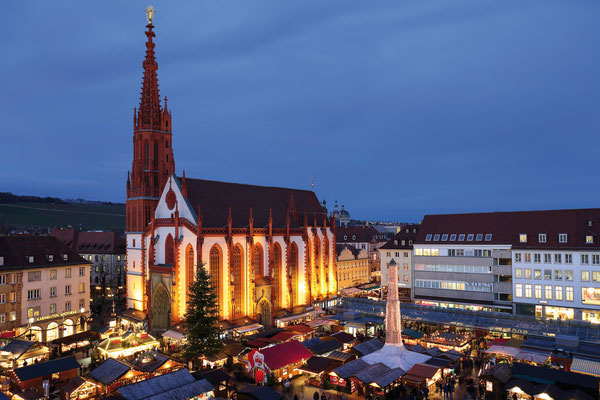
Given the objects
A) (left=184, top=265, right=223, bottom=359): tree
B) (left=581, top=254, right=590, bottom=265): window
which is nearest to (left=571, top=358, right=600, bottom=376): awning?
(left=581, top=254, right=590, bottom=265): window

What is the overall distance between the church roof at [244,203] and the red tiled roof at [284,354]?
18.6 metres

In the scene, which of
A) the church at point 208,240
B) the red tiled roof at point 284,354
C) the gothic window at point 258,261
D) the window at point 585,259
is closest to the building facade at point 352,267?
the church at point 208,240

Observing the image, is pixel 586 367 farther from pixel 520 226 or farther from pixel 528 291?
pixel 520 226

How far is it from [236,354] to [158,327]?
49.0ft

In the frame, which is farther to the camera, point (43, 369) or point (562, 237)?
point (562, 237)

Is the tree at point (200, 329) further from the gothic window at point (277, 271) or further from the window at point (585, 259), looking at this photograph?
the window at point (585, 259)

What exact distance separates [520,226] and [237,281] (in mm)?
33771

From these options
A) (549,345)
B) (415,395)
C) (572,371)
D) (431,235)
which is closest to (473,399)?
(415,395)

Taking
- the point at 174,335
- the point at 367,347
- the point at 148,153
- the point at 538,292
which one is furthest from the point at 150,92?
the point at 538,292

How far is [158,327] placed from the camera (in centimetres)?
4659

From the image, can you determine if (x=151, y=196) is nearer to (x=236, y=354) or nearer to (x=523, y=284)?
(x=236, y=354)

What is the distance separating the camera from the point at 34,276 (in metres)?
44.2

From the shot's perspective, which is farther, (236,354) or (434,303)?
(434,303)

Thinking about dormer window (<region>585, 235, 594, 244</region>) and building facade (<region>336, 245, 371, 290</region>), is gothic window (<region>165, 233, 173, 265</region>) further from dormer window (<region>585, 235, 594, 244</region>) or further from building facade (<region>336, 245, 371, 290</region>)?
dormer window (<region>585, 235, 594, 244</region>)
